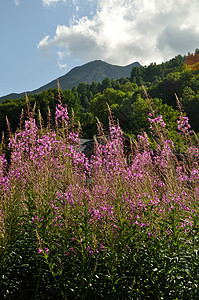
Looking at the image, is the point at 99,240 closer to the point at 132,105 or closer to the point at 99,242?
the point at 99,242

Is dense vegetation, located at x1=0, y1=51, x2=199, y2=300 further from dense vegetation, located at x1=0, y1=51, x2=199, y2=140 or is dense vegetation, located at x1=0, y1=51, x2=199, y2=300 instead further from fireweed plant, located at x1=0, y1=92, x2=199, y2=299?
dense vegetation, located at x1=0, y1=51, x2=199, y2=140

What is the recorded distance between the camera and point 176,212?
302 cm

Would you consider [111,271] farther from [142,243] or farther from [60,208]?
[60,208]

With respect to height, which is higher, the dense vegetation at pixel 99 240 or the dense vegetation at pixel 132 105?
the dense vegetation at pixel 132 105

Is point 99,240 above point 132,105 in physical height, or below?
below

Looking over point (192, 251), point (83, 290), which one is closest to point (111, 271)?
point (83, 290)

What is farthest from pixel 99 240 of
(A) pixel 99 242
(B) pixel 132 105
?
(B) pixel 132 105

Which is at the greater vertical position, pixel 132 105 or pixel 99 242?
pixel 132 105

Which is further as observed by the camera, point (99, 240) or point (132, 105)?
point (132, 105)

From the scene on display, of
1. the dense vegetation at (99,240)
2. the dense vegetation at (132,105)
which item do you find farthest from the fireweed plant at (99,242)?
the dense vegetation at (132,105)

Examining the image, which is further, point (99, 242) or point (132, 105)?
point (132, 105)

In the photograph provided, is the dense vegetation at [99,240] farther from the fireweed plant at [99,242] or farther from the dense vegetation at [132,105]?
the dense vegetation at [132,105]

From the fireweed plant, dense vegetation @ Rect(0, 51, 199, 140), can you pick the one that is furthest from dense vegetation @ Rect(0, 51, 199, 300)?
dense vegetation @ Rect(0, 51, 199, 140)

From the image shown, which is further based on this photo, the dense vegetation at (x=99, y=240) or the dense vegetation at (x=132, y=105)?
the dense vegetation at (x=132, y=105)
